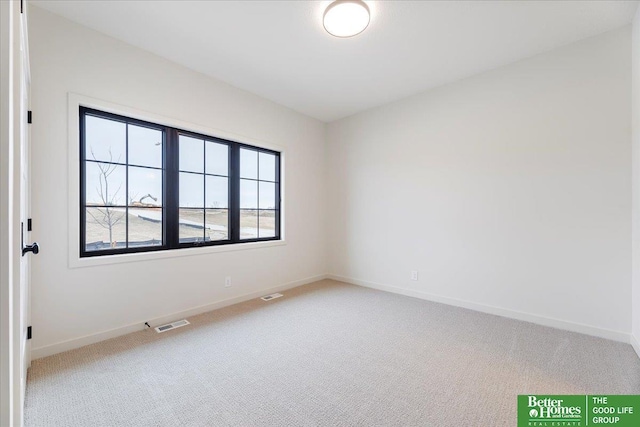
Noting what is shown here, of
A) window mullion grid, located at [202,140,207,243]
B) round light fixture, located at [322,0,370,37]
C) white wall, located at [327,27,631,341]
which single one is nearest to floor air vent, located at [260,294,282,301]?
window mullion grid, located at [202,140,207,243]

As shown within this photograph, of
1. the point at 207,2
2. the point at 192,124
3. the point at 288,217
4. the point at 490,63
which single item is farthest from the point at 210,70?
the point at 490,63

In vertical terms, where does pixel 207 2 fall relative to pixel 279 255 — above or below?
above

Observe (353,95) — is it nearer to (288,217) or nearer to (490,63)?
(490,63)

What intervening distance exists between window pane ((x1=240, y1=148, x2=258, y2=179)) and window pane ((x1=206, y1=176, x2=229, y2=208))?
0.30 meters

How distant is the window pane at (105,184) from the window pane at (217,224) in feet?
2.96

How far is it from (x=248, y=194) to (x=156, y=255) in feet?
4.60

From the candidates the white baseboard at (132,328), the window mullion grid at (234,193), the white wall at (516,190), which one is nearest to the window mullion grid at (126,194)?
the white baseboard at (132,328)

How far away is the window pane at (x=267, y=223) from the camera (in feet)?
13.1

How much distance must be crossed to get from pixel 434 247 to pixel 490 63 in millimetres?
2182

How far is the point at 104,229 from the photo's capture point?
258 cm

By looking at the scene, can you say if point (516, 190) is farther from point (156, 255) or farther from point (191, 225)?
point (156, 255)

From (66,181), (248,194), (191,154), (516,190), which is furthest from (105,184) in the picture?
(516,190)

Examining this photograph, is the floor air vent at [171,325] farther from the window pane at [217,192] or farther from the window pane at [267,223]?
the window pane at [267,223]

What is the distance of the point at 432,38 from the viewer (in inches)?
102
